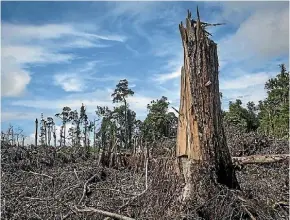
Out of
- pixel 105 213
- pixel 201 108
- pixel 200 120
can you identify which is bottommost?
pixel 105 213

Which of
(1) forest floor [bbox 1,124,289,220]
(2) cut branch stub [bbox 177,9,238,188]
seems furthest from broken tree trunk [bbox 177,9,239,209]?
(1) forest floor [bbox 1,124,289,220]

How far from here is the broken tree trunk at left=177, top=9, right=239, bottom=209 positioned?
533 cm

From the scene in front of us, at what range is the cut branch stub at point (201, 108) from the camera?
544cm

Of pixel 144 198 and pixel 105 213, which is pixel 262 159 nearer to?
pixel 144 198

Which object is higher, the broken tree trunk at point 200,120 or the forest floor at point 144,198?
the broken tree trunk at point 200,120

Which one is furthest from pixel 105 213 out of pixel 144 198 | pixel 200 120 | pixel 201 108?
pixel 201 108

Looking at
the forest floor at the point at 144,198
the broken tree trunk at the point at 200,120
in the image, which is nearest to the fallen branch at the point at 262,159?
the forest floor at the point at 144,198

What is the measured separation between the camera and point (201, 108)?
550cm

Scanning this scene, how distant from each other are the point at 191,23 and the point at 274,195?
8.81 feet

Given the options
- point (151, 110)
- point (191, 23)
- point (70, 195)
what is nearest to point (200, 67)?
point (191, 23)

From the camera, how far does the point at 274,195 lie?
18.1 feet

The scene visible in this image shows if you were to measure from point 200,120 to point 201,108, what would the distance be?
0.17m

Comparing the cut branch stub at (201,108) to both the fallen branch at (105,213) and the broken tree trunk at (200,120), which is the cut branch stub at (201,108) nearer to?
the broken tree trunk at (200,120)

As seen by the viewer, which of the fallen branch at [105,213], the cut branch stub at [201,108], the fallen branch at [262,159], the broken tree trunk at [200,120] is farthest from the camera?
the fallen branch at [262,159]
